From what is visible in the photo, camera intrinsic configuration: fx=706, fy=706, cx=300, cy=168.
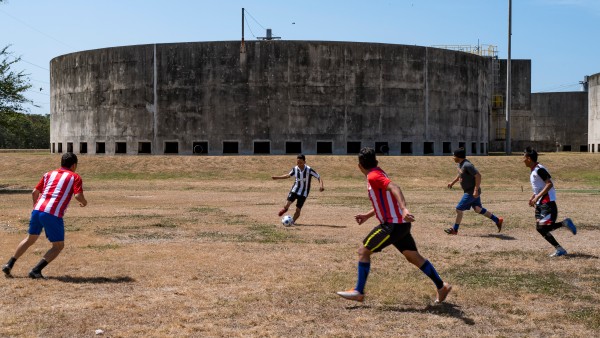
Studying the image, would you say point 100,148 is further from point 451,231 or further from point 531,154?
point 531,154

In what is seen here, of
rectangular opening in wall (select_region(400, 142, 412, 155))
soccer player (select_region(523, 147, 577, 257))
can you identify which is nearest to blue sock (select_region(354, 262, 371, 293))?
soccer player (select_region(523, 147, 577, 257))

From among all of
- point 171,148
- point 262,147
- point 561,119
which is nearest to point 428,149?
point 262,147

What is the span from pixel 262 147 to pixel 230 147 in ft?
7.31

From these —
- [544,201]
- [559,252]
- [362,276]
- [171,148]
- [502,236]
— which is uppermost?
[171,148]

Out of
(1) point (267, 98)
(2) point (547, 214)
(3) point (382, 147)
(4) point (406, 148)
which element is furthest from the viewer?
(4) point (406, 148)

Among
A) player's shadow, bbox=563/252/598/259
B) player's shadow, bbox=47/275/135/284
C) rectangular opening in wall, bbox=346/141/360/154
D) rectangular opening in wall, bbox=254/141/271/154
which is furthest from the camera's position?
rectangular opening in wall, bbox=346/141/360/154

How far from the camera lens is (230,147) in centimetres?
4841

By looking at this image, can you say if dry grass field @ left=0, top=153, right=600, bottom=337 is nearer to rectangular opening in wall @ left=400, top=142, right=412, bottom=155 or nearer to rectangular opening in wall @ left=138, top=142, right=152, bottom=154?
rectangular opening in wall @ left=138, top=142, right=152, bottom=154

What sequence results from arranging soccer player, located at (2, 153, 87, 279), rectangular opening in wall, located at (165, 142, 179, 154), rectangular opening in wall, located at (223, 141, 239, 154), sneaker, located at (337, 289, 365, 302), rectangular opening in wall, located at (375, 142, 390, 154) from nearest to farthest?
sneaker, located at (337, 289, 365, 302) < soccer player, located at (2, 153, 87, 279) < rectangular opening in wall, located at (223, 141, 239, 154) < rectangular opening in wall, located at (375, 142, 390, 154) < rectangular opening in wall, located at (165, 142, 179, 154)

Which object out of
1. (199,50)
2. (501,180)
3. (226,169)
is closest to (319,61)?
(199,50)

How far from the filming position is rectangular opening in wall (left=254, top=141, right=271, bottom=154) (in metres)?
48.0

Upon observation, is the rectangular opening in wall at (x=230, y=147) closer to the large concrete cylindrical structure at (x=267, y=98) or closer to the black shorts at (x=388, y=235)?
the large concrete cylindrical structure at (x=267, y=98)

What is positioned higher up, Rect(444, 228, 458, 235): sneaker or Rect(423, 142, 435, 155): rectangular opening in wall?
Rect(423, 142, 435, 155): rectangular opening in wall

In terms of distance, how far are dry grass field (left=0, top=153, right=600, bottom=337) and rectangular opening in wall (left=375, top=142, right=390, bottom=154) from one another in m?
26.6
